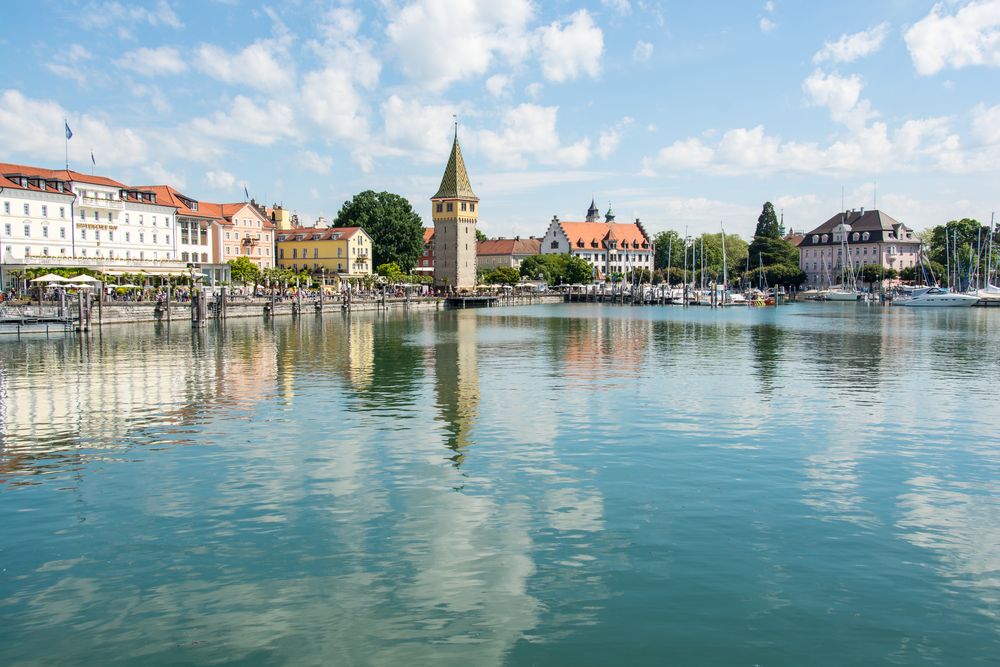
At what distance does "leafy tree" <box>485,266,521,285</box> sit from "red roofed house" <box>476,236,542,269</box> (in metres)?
31.2

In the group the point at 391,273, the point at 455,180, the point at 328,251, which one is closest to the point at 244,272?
the point at 391,273

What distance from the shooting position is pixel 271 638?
9.27 meters

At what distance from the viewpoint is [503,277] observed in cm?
14112

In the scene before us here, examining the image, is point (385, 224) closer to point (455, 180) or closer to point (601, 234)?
point (455, 180)

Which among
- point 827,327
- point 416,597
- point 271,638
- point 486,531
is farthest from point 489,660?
point 827,327

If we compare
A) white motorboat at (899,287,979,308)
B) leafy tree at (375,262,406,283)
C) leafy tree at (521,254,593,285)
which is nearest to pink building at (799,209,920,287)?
white motorboat at (899,287,979,308)

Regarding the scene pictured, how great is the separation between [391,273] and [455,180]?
80.7 ft

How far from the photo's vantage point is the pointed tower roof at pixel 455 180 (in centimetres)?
12588

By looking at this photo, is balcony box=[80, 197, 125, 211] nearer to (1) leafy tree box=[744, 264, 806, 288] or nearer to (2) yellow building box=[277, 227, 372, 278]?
(2) yellow building box=[277, 227, 372, 278]

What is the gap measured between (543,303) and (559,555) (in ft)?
408

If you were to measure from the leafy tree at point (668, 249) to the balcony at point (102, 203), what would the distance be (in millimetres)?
125271

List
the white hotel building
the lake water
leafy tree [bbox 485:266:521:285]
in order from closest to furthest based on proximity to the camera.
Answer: the lake water, the white hotel building, leafy tree [bbox 485:266:521:285]

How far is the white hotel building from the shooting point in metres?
66.1

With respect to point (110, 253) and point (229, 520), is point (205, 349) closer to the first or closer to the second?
point (229, 520)
